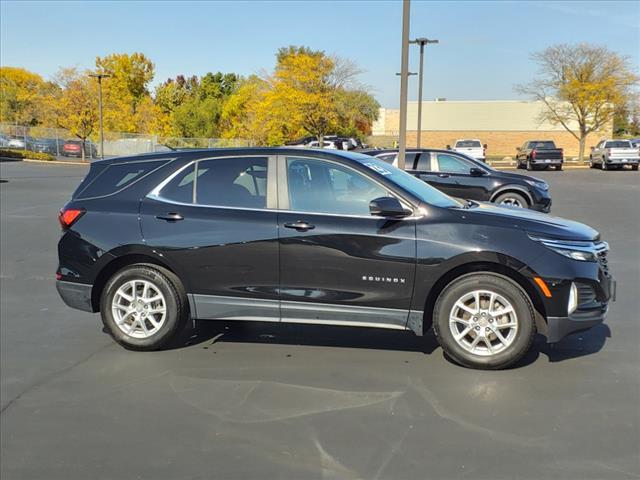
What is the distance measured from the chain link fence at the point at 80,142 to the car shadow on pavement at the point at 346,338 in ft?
149

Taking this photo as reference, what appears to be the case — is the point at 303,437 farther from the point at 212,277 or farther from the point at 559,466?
the point at 212,277

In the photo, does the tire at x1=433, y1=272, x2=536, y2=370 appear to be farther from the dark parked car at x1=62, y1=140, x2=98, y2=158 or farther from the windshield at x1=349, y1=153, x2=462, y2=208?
the dark parked car at x1=62, y1=140, x2=98, y2=158

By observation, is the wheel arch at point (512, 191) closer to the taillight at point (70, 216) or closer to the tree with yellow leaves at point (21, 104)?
the taillight at point (70, 216)

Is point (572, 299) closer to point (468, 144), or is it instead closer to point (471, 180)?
point (471, 180)

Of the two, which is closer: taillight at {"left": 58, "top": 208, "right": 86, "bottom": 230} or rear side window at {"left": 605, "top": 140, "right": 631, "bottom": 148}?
taillight at {"left": 58, "top": 208, "right": 86, "bottom": 230}

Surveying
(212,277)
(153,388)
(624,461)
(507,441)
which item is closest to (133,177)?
(212,277)

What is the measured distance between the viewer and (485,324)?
473cm

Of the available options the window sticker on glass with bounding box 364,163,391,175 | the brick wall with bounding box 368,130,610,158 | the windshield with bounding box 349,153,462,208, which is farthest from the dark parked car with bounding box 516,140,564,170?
the window sticker on glass with bounding box 364,163,391,175

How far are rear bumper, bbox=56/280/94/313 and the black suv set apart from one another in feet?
0.03

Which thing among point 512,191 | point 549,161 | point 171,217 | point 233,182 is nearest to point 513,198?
point 512,191

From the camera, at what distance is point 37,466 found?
3432 millimetres

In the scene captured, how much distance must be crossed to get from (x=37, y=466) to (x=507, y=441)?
2699mm

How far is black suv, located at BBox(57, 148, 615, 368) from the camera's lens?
185 inches

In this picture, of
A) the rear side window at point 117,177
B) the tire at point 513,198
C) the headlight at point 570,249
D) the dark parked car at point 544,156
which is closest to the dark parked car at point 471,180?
the tire at point 513,198
